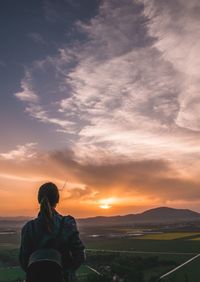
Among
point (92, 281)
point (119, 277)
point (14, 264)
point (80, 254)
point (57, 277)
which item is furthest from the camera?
point (14, 264)

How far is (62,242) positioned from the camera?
4.00 meters

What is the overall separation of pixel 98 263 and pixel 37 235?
2016 inches

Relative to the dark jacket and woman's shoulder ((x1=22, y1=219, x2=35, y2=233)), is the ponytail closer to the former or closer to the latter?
the dark jacket

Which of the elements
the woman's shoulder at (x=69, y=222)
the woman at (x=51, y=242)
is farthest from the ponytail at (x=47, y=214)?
the woman's shoulder at (x=69, y=222)

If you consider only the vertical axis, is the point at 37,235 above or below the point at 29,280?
above

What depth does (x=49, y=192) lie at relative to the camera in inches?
168

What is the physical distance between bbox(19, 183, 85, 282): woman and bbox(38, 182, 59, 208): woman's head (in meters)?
0.06

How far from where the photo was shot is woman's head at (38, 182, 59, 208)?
4.27 m

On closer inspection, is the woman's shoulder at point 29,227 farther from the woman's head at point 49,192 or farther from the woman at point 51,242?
the woman's head at point 49,192

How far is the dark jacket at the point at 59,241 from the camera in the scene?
399 centimetres

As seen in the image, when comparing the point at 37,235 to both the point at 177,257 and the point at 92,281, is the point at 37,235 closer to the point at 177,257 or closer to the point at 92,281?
the point at 92,281

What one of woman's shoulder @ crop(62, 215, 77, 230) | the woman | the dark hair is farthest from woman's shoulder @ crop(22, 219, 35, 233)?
woman's shoulder @ crop(62, 215, 77, 230)

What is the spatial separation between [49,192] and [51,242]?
540mm

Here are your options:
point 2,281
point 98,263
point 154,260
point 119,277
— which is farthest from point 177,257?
point 2,281
